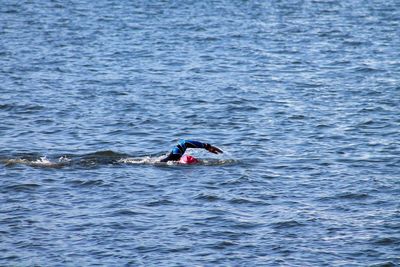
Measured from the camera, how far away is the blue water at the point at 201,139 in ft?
86.1

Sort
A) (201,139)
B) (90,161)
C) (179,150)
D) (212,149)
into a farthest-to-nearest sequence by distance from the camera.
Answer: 1. (201,139)
2. (90,161)
3. (179,150)
4. (212,149)

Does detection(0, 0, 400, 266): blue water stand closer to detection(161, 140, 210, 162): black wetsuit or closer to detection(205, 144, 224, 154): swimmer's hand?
detection(161, 140, 210, 162): black wetsuit

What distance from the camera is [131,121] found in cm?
4069

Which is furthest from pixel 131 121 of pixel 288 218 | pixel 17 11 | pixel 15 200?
pixel 17 11

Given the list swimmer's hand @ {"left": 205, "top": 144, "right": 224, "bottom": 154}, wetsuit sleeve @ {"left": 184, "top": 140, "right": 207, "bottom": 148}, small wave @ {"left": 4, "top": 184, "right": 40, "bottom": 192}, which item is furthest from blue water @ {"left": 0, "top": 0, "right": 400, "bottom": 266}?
wetsuit sleeve @ {"left": 184, "top": 140, "right": 207, "bottom": 148}

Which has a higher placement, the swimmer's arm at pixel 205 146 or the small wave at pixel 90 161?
the swimmer's arm at pixel 205 146

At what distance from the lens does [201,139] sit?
3784 cm

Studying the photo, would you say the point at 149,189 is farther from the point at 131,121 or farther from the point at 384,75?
the point at 384,75

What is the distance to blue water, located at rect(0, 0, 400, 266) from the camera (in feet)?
86.1

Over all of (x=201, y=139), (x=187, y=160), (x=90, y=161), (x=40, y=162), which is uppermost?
(x=40, y=162)

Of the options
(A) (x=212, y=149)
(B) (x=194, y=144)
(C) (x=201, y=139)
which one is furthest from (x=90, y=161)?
(C) (x=201, y=139)

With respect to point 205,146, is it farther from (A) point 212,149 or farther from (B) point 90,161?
(B) point 90,161

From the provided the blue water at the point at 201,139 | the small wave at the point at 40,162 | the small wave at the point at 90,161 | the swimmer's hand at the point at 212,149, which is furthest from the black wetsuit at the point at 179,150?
the small wave at the point at 40,162

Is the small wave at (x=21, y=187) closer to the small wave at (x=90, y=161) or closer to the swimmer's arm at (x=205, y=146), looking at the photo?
the small wave at (x=90, y=161)
